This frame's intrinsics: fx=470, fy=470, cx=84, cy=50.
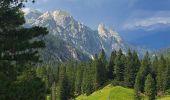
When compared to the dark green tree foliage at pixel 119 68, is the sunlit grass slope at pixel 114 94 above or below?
below

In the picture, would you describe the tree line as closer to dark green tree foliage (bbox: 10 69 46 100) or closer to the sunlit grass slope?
the sunlit grass slope

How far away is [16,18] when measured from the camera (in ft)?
133

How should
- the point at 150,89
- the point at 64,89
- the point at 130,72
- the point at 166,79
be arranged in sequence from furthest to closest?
the point at 130,72 < the point at 64,89 < the point at 166,79 < the point at 150,89

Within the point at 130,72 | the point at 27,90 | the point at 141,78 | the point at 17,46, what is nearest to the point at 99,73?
the point at 130,72

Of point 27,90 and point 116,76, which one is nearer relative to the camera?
point 27,90

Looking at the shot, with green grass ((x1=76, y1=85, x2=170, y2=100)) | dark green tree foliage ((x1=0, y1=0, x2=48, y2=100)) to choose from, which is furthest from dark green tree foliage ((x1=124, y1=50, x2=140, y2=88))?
dark green tree foliage ((x1=0, y1=0, x2=48, y2=100))

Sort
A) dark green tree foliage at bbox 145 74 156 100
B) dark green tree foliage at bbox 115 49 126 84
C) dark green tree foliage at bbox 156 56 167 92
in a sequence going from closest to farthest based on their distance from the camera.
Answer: dark green tree foliage at bbox 145 74 156 100 → dark green tree foliage at bbox 156 56 167 92 → dark green tree foliage at bbox 115 49 126 84

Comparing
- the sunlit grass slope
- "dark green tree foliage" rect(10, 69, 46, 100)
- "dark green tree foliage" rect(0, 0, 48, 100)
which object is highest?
"dark green tree foliage" rect(0, 0, 48, 100)

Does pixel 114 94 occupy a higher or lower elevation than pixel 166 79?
lower

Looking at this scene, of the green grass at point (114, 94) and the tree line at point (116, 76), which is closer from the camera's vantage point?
the green grass at point (114, 94)

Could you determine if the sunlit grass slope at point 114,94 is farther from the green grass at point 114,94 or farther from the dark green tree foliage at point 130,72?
the dark green tree foliage at point 130,72

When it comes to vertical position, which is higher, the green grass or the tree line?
the tree line

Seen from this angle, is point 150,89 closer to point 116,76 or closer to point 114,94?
point 114,94

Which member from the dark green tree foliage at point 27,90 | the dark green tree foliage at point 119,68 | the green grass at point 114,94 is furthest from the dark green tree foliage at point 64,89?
the dark green tree foliage at point 27,90
